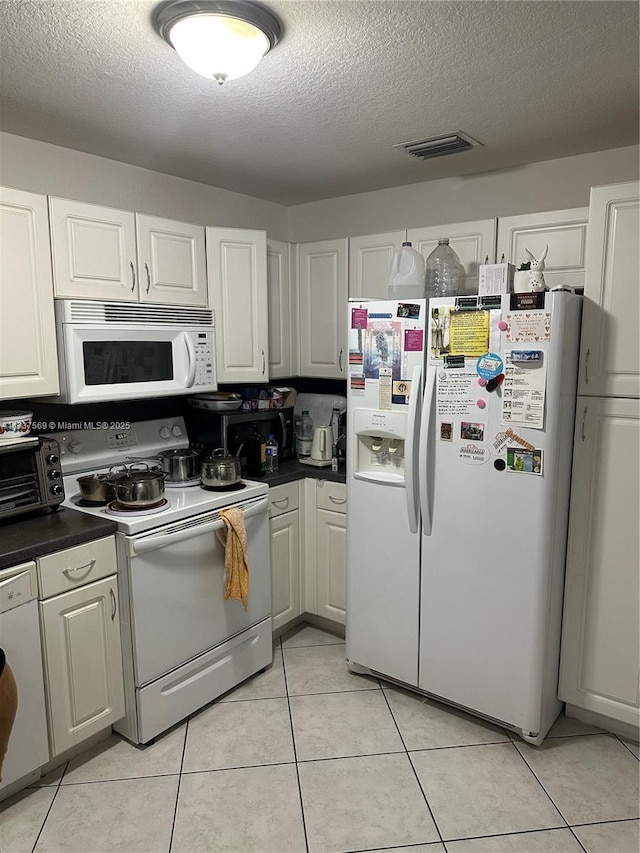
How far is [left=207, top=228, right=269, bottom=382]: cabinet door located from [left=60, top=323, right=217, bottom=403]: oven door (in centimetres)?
13

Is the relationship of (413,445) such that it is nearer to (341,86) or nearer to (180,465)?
(180,465)

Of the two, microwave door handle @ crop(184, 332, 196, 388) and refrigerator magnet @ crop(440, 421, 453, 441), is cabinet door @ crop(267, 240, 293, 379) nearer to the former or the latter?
microwave door handle @ crop(184, 332, 196, 388)

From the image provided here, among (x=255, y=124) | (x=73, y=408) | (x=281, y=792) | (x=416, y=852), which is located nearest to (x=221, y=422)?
(x=73, y=408)

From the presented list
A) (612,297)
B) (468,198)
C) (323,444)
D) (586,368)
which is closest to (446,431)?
(586,368)

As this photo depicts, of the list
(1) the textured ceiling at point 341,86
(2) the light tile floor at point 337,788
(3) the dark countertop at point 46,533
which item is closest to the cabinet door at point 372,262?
(1) the textured ceiling at point 341,86

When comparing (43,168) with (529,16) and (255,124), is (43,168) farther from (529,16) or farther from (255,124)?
(529,16)

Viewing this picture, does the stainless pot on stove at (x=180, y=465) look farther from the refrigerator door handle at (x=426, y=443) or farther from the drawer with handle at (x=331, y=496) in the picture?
the refrigerator door handle at (x=426, y=443)

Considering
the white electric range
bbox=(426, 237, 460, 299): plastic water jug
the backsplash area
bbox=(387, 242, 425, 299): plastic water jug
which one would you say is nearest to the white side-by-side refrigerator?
bbox=(387, 242, 425, 299): plastic water jug

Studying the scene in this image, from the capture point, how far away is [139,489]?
2330mm

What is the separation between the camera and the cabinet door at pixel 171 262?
2.59 meters

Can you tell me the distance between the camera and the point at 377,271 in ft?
9.98

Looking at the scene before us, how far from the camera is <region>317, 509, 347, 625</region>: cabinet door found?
9.98 ft

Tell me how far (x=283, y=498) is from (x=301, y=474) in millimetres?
169

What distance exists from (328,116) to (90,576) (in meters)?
1.93
